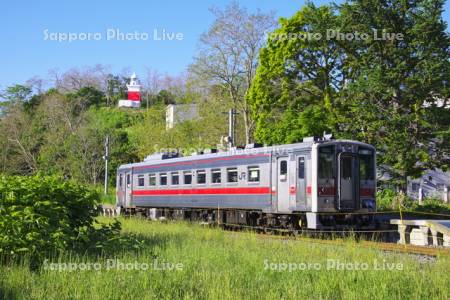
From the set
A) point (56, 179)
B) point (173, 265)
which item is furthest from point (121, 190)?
point (173, 265)

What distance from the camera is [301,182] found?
17062 millimetres

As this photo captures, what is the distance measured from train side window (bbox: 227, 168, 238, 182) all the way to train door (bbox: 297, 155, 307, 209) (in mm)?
3251

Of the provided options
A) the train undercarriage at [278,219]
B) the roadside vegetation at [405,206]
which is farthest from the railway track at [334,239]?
the roadside vegetation at [405,206]

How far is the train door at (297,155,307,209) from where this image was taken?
16.9 meters

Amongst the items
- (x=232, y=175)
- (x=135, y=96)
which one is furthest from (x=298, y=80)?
(x=135, y=96)

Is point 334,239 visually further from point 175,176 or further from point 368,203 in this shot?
point 175,176

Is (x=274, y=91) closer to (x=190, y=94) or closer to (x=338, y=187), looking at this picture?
(x=190, y=94)

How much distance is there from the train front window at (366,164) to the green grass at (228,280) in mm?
7191

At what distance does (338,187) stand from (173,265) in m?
8.85

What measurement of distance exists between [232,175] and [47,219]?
10.6 m

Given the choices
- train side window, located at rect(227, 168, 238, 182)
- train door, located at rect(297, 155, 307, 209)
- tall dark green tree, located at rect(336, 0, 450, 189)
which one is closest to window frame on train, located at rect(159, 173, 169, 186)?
train side window, located at rect(227, 168, 238, 182)

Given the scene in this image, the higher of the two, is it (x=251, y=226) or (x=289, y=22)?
(x=289, y=22)

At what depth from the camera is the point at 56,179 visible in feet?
36.6

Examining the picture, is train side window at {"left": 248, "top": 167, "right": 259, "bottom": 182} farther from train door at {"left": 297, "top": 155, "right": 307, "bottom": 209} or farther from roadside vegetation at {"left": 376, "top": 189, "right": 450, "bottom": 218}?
roadside vegetation at {"left": 376, "top": 189, "right": 450, "bottom": 218}
